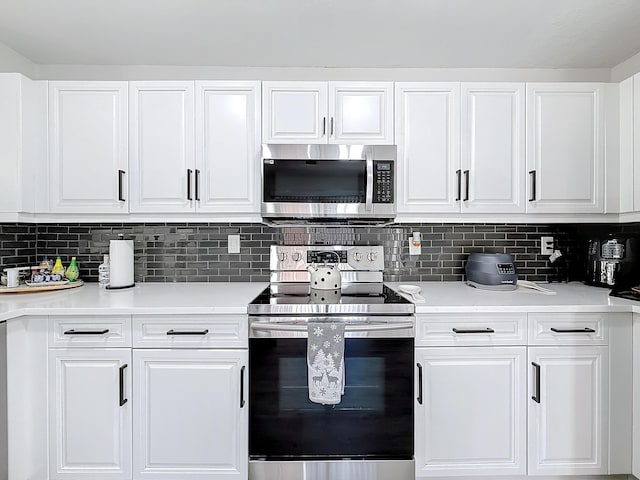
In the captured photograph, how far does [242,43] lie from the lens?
81.3 inches

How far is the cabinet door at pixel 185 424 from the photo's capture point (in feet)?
5.76

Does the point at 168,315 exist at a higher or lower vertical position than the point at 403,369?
higher

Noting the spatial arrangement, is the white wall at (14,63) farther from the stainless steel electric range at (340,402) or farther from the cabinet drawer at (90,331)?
the stainless steel electric range at (340,402)

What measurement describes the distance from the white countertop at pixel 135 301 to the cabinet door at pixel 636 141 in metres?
2.10

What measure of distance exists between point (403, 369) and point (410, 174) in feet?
3.54

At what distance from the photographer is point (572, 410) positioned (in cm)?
181

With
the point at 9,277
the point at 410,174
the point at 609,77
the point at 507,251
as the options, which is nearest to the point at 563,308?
the point at 507,251

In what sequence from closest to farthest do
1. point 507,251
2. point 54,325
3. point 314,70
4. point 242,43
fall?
point 54,325
point 242,43
point 314,70
point 507,251

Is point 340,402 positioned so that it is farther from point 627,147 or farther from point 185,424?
point 627,147

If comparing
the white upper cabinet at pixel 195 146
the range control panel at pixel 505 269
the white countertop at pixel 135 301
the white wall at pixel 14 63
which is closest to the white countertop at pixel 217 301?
the white countertop at pixel 135 301

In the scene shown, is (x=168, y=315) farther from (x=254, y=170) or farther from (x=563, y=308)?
(x=563, y=308)

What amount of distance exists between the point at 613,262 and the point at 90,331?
112 inches

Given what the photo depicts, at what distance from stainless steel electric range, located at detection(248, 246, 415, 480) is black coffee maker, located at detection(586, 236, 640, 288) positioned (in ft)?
4.27

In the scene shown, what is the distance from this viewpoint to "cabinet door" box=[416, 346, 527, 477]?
1.80 metres
